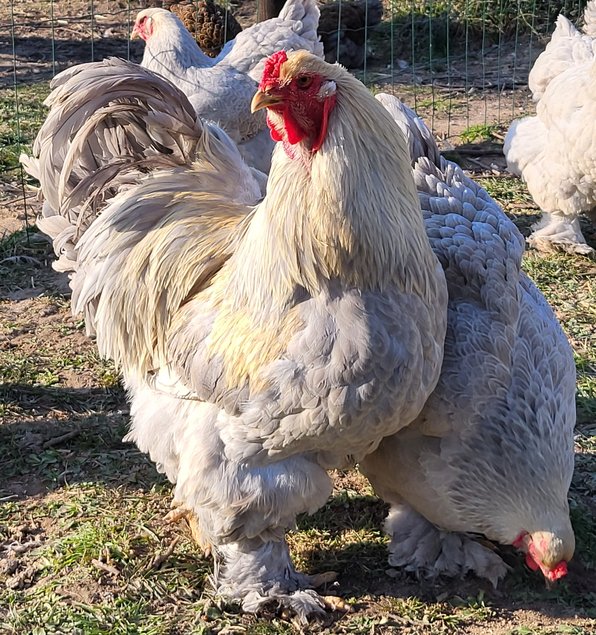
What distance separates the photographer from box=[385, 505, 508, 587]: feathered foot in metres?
3.75

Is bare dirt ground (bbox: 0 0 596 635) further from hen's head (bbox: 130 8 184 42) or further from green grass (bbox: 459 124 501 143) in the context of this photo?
green grass (bbox: 459 124 501 143)

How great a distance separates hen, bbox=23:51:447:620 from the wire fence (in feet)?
18.7

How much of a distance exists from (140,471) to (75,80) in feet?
6.38

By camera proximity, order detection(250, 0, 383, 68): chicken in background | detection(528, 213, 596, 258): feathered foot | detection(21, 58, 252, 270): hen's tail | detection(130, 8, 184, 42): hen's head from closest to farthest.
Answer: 1. detection(21, 58, 252, 270): hen's tail
2. detection(528, 213, 596, 258): feathered foot
3. detection(130, 8, 184, 42): hen's head
4. detection(250, 0, 383, 68): chicken in background

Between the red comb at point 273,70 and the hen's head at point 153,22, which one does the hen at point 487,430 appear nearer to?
the red comb at point 273,70

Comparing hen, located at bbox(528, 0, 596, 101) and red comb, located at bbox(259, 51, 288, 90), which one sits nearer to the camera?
red comb, located at bbox(259, 51, 288, 90)

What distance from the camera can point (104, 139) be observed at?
13.5 ft

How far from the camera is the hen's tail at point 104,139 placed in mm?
3725

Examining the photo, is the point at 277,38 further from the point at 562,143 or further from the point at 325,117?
the point at 325,117

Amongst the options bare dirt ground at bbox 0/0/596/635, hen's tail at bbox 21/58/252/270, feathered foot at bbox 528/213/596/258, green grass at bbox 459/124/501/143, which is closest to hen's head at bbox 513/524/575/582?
bare dirt ground at bbox 0/0/596/635

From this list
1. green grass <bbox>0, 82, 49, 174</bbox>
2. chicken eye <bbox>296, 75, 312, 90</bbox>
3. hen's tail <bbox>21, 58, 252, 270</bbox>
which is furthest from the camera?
green grass <bbox>0, 82, 49, 174</bbox>

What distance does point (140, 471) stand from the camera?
177 inches

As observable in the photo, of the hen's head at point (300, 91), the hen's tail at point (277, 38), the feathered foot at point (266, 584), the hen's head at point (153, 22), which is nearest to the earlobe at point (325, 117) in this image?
the hen's head at point (300, 91)

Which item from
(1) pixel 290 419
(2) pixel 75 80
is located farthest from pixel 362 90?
(2) pixel 75 80
